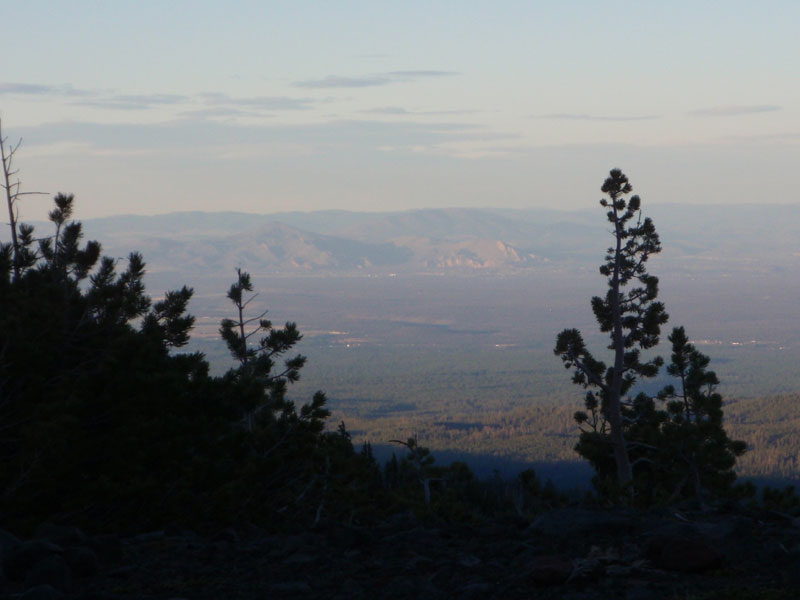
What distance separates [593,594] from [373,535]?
243 centimetres

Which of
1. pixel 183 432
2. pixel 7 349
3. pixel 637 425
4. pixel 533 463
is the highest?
pixel 7 349

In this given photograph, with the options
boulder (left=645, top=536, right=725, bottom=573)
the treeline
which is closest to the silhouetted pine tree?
the treeline

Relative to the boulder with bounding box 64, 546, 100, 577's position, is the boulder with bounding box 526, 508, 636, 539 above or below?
above

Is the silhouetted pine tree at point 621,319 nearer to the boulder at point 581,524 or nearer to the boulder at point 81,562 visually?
the boulder at point 581,524

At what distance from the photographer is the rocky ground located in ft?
19.5

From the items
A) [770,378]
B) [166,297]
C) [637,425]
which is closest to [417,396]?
[770,378]

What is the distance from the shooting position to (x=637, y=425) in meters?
24.9

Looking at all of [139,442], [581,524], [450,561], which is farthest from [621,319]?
[450,561]

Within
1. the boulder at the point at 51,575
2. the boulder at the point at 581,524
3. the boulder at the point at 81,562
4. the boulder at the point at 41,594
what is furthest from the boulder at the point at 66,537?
the boulder at the point at 581,524

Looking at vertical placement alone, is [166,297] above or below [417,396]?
above

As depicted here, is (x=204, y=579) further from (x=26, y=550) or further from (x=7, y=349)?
(x=7, y=349)

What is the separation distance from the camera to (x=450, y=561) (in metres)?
6.71

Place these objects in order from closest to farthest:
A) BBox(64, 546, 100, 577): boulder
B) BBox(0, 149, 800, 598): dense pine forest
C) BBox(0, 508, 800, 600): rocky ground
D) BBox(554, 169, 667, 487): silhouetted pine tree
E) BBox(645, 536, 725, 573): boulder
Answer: BBox(0, 508, 800, 600): rocky ground < BBox(645, 536, 725, 573): boulder < BBox(64, 546, 100, 577): boulder < BBox(0, 149, 800, 598): dense pine forest < BBox(554, 169, 667, 487): silhouetted pine tree

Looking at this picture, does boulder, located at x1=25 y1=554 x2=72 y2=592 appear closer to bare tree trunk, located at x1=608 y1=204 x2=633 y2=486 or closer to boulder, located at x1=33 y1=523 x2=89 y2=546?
boulder, located at x1=33 y1=523 x2=89 y2=546
